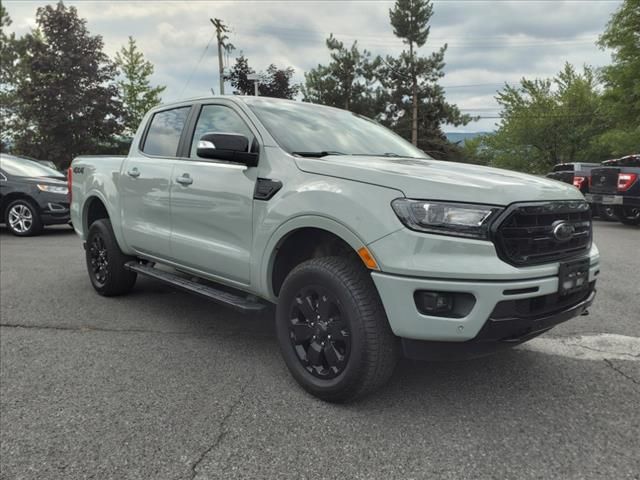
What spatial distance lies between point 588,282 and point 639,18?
23.6 metres

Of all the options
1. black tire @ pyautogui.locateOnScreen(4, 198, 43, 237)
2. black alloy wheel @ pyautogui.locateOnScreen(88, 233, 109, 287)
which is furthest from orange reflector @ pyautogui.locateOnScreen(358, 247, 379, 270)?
black tire @ pyautogui.locateOnScreen(4, 198, 43, 237)

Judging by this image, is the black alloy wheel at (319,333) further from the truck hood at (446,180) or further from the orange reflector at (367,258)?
the truck hood at (446,180)

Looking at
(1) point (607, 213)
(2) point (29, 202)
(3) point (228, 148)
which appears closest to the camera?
(3) point (228, 148)

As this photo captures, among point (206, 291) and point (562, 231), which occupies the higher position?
point (562, 231)

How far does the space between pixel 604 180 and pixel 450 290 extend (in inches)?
420

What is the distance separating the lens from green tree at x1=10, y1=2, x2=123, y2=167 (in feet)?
99.5

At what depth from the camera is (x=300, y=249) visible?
3.15m

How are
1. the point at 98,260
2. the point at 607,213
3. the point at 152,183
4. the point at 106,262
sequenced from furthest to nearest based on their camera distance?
1. the point at 607,213
2. the point at 98,260
3. the point at 106,262
4. the point at 152,183

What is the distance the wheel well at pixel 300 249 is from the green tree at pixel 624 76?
22.3 metres

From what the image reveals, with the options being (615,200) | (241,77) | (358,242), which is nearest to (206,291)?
(358,242)

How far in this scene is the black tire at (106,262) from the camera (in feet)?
15.7

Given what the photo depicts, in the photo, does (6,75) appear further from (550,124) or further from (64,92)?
(550,124)

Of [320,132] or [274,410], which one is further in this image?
[320,132]

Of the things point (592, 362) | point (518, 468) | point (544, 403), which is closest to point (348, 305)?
point (518, 468)
